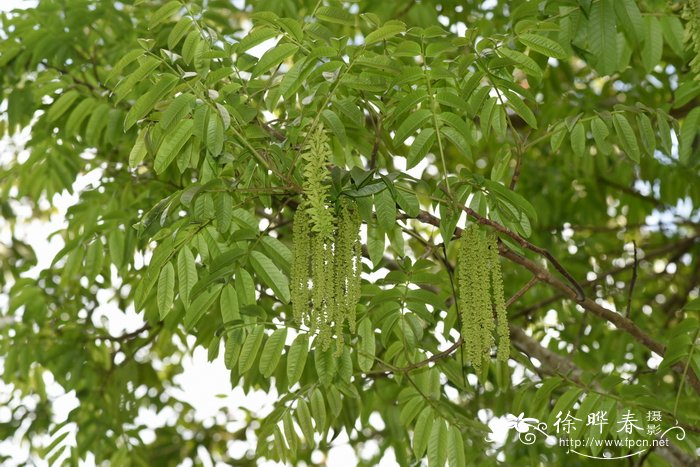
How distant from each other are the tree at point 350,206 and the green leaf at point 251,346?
0.01 meters

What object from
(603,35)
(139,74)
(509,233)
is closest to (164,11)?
(139,74)

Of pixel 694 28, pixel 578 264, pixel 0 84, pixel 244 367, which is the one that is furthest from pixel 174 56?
pixel 578 264

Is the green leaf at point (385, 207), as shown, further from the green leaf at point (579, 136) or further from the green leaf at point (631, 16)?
the green leaf at point (631, 16)

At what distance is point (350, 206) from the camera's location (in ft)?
6.81

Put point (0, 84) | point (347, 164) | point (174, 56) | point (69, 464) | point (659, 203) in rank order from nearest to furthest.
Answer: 1. point (174, 56)
2. point (347, 164)
3. point (0, 84)
4. point (69, 464)
5. point (659, 203)

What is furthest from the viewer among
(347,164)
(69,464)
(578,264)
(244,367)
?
(578,264)

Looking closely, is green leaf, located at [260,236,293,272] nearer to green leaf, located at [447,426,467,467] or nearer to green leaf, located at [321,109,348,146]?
green leaf, located at [321,109,348,146]

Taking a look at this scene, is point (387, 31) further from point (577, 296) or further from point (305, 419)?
point (305, 419)

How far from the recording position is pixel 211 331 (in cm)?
341

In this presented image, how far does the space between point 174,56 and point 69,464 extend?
252cm

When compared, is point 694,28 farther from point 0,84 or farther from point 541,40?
point 0,84

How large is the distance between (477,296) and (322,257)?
39 cm

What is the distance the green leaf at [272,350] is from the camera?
8.44 ft

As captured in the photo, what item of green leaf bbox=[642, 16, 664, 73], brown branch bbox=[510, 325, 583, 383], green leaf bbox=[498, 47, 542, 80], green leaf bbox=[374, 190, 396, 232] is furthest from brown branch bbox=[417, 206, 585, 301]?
brown branch bbox=[510, 325, 583, 383]
